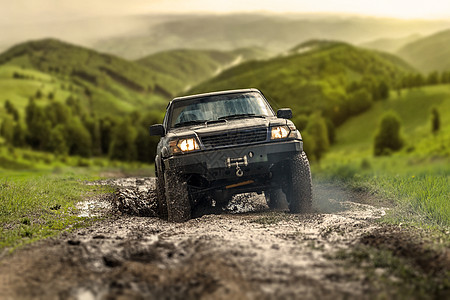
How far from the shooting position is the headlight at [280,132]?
7421mm

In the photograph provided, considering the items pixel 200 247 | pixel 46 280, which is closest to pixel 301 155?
pixel 200 247

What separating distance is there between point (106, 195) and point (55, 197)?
195 cm

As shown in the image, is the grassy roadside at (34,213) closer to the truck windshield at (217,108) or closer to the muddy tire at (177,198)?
the muddy tire at (177,198)

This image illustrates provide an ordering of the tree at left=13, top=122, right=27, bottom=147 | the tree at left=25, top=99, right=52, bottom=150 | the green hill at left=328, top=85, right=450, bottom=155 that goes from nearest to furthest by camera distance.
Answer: the green hill at left=328, top=85, right=450, bottom=155 < the tree at left=25, top=99, right=52, bottom=150 < the tree at left=13, top=122, right=27, bottom=147

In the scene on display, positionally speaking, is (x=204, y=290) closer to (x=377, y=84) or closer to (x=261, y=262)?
(x=261, y=262)

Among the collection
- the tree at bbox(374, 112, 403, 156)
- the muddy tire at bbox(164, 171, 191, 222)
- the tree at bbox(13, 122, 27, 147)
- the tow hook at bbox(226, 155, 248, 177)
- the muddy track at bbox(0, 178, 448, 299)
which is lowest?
the tree at bbox(374, 112, 403, 156)

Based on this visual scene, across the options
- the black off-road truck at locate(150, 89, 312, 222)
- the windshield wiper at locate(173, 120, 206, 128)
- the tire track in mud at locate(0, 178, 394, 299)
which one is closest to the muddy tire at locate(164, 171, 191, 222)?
the black off-road truck at locate(150, 89, 312, 222)

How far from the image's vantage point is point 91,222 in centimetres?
827

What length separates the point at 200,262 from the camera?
475 centimetres

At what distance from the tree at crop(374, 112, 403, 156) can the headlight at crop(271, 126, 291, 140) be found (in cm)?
12070

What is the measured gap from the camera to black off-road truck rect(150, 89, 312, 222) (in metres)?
7.28

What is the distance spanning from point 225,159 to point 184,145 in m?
0.63

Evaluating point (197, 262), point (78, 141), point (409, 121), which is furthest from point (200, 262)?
point (409, 121)

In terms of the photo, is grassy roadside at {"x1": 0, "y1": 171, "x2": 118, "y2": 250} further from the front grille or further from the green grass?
the green grass
